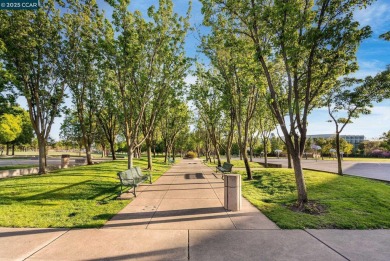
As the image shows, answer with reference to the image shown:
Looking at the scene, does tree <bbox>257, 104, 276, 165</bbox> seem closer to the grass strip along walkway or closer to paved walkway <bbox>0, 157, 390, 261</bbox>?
the grass strip along walkway

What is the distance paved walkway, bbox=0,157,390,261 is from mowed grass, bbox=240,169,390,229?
45cm

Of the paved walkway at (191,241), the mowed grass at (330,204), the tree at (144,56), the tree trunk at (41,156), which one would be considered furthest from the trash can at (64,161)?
the mowed grass at (330,204)

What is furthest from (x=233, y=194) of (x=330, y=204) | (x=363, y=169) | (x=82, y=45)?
(x=363, y=169)

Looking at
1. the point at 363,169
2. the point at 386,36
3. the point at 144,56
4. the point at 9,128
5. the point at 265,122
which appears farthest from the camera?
the point at 9,128

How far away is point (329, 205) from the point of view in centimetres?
805

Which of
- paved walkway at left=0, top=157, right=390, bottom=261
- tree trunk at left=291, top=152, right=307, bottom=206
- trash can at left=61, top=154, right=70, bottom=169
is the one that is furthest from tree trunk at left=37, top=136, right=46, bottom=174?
tree trunk at left=291, top=152, right=307, bottom=206

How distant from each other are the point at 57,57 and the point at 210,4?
11751 millimetres

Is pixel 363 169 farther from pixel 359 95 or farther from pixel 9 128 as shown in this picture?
pixel 9 128

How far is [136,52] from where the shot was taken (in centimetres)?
1243

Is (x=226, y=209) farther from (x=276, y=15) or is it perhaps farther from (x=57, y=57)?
(x=57, y=57)

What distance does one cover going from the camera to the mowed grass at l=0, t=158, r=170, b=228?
6.27m

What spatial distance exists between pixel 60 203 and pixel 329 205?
9.51m

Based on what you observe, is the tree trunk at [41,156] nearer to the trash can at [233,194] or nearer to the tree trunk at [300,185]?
the trash can at [233,194]

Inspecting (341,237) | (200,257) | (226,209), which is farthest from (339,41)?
(200,257)
